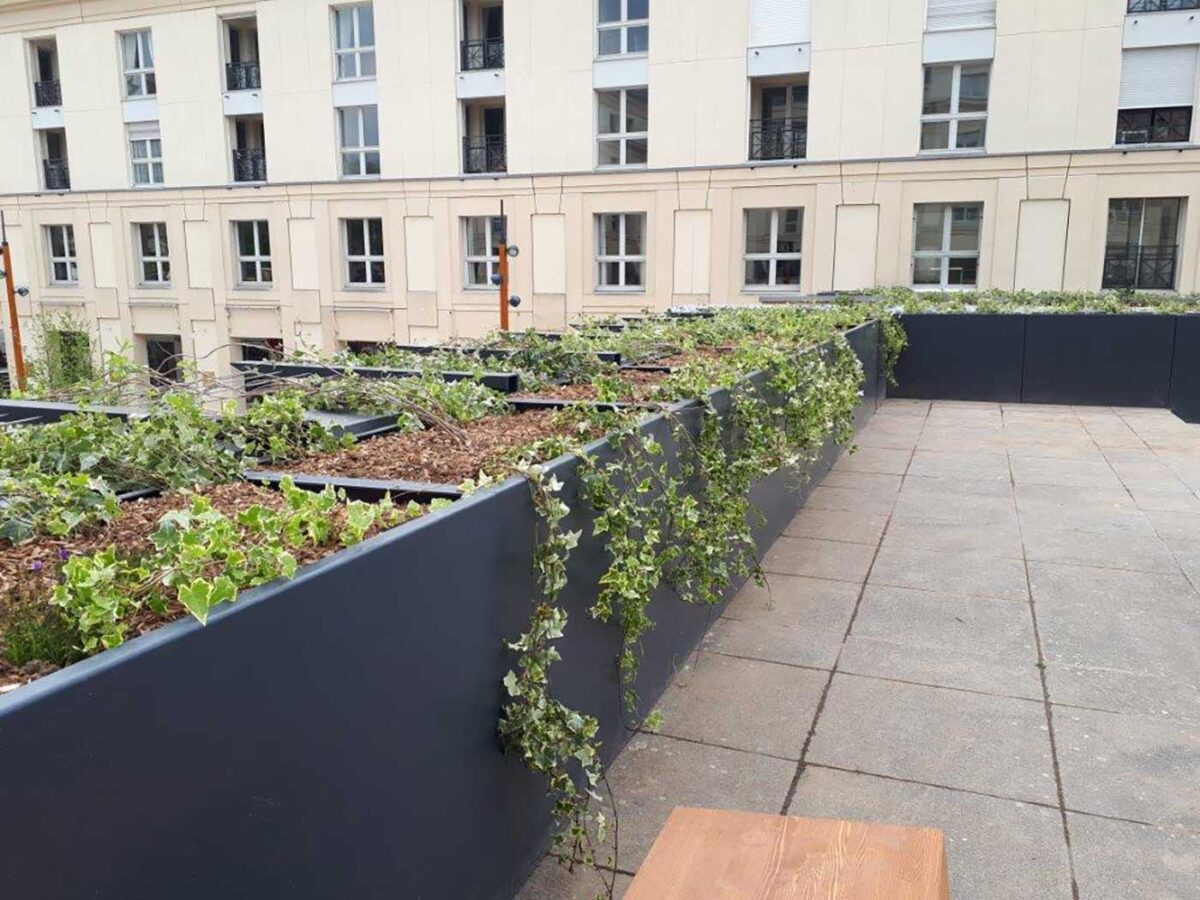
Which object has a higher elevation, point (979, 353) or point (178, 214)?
point (178, 214)

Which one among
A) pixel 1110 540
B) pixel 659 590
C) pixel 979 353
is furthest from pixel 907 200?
pixel 659 590

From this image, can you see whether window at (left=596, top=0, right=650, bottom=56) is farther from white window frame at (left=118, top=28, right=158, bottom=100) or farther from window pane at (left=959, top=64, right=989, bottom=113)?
white window frame at (left=118, top=28, right=158, bottom=100)

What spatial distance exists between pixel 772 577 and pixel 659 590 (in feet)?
6.47

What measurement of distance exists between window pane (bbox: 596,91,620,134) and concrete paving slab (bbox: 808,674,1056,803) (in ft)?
82.3

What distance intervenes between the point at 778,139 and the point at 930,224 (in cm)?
464

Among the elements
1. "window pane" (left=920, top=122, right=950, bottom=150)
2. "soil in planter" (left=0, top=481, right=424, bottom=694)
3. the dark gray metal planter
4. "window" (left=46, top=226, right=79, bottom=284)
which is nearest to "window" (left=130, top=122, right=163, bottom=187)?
"window" (left=46, top=226, right=79, bottom=284)

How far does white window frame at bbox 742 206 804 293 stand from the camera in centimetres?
2636

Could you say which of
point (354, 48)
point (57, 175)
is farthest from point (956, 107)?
point (57, 175)

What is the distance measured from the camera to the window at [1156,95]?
892 inches

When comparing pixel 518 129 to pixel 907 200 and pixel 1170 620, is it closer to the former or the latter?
pixel 907 200

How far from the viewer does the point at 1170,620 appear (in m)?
5.27

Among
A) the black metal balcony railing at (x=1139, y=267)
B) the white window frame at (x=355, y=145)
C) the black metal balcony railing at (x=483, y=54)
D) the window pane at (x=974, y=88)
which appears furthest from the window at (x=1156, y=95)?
the white window frame at (x=355, y=145)

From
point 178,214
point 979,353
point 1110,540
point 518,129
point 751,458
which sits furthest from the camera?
point 178,214

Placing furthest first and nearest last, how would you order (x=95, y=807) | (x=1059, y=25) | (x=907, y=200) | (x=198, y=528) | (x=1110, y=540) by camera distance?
(x=907, y=200) < (x=1059, y=25) < (x=1110, y=540) < (x=198, y=528) < (x=95, y=807)
